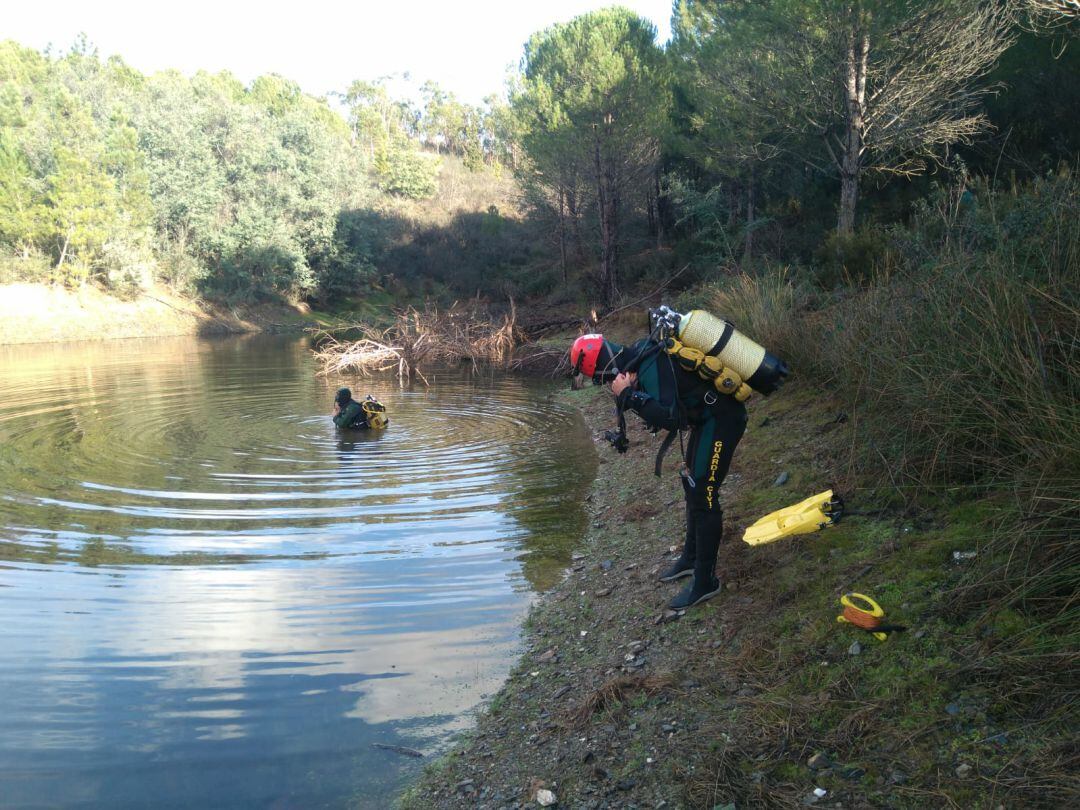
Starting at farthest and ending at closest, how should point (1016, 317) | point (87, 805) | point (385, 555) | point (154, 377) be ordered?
point (154, 377), point (385, 555), point (1016, 317), point (87, 805)

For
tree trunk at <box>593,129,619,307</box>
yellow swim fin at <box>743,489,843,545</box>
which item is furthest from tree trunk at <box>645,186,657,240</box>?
yellow swim fin at <box>743,489,843,545</box>

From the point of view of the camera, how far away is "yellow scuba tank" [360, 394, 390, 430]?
12.7 m

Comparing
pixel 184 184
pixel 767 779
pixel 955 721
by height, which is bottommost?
pixel 767 779

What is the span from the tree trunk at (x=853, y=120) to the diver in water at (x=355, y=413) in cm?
1112

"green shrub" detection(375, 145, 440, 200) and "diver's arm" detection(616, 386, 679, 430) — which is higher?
"green shrub" detection(375, 145, 440, 200)

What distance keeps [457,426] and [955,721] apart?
11.1 m

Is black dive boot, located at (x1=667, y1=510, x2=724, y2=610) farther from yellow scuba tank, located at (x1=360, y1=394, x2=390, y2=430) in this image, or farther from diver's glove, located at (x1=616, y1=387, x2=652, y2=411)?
yellow scuba tank, located at (x1=360, y1=394, x2=390, y2=430)

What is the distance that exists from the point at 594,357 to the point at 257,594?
137 inches

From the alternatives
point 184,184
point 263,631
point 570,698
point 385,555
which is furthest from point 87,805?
point 184,184

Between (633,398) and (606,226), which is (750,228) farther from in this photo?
(633,398)

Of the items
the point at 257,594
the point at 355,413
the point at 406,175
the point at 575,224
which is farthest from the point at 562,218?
the point at 257,594

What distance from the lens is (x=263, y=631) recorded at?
18.9ft

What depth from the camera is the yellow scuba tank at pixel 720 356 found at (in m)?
5.00

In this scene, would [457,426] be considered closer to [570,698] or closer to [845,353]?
[845,353]
